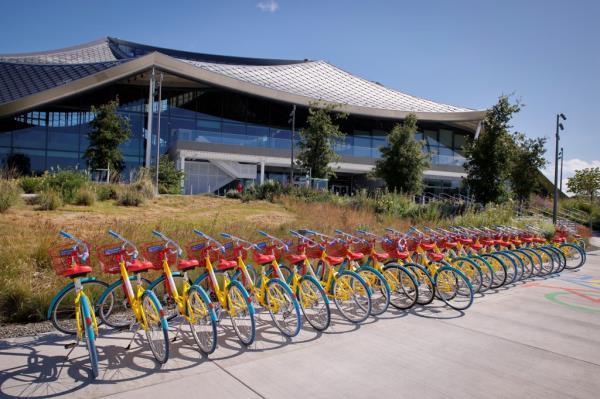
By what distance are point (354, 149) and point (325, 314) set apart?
97.6 ft

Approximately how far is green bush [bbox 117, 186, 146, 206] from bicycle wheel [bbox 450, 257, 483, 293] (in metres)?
11.3

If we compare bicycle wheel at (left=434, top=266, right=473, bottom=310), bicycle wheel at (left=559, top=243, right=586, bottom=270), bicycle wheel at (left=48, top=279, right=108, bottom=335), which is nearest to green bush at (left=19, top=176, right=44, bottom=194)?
bicycle wheel at (left=48, top=279, right=108, bottom=335)

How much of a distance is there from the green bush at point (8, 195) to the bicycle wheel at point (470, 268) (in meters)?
10.6

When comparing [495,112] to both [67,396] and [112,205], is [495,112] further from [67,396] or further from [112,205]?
[67,396]

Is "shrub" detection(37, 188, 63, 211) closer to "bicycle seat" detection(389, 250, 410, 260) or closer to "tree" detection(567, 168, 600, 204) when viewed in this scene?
"bicycle seat" detection(389, 250, 410, 260)

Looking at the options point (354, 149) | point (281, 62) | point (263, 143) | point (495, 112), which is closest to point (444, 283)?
point (495, 112)

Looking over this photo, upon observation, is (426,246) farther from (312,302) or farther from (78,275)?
(78,275)

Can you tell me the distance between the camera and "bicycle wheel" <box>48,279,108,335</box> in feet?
15.1

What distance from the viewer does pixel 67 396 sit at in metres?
3.38

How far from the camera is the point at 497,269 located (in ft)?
27.3

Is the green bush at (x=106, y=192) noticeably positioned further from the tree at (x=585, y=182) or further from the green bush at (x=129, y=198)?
the tree at (x=585, y=182)

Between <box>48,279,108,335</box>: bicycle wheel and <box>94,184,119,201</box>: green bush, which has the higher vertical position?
<box>94,184,119,201</box>: green bush

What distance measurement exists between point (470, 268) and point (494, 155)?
12.7 meters

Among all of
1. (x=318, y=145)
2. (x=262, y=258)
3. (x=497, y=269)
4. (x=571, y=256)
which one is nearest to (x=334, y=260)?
(x=262, y=258)
